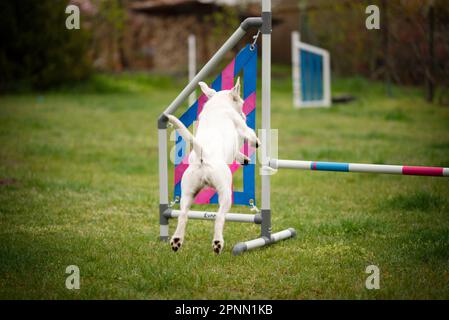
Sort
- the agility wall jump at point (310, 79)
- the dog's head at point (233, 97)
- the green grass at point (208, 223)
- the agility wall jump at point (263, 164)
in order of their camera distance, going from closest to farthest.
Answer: the green grass at point (208, 223), the dog's head at point (233, 97), the agility wall jump at point (263, 164), the agility wall jump at point (310, 79)

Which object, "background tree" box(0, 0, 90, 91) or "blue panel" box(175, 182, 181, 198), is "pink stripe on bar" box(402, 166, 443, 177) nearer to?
"blue panel" box(175, 182, 181, 198)

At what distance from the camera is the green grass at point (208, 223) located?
356cm

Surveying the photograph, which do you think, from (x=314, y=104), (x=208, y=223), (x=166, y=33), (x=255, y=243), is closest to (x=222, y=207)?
(x=255, y=243)

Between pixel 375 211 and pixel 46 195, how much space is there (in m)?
3.14

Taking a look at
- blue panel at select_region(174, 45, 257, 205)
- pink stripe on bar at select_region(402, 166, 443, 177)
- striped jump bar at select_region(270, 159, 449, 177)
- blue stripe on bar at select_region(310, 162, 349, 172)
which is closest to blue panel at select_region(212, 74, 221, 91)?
blue panel at select_region(174, 45, 257, 205)

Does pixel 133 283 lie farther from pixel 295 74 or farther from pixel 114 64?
pixel 114 64

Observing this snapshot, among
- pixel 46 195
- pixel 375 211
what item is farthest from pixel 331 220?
pixel 46 195

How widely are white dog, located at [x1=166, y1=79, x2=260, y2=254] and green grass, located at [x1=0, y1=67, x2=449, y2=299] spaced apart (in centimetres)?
43

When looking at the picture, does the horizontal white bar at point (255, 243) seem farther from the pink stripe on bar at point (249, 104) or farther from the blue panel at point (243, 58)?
the blue panel at point (243, 58)

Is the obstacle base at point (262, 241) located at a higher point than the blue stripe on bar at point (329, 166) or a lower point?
lower

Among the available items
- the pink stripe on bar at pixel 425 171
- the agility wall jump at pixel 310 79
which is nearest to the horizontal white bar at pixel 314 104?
the agility wall jump at pixel 310 79

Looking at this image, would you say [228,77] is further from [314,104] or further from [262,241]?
[314,104]

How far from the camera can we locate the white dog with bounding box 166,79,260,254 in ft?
11.1

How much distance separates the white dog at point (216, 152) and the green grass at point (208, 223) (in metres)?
0.43
